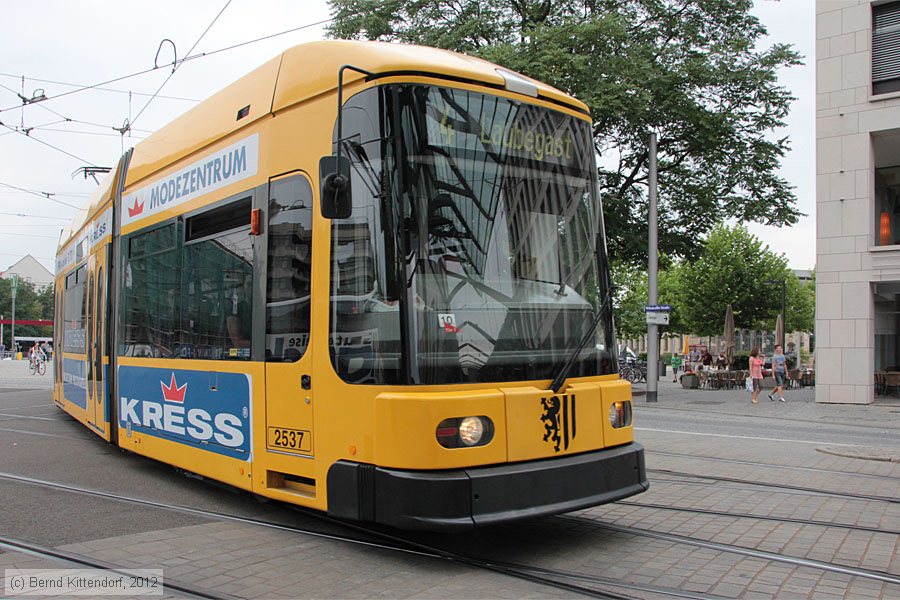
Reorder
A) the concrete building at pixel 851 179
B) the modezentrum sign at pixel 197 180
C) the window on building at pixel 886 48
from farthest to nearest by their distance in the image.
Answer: the concrete building at pixel 851 179 → the window on building at pixel 886 48 → the modezentrum sign at pixel 197 180

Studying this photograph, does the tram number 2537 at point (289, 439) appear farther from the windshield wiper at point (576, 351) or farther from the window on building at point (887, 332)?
the window on building at point (887, 332)

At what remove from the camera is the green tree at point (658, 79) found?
21359 mm

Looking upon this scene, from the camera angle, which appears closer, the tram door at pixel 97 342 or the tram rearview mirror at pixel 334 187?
the tram rearview mirror at pixel 334 187

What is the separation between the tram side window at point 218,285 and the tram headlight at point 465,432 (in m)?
2.03

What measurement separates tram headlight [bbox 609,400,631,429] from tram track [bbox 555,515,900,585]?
0.81 metres

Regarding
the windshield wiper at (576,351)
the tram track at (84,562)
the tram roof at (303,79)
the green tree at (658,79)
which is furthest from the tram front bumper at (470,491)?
the green tree at (658,79)

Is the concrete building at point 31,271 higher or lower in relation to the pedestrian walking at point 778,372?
higher

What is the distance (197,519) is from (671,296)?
57828 mm

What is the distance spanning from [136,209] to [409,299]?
510 centimetres

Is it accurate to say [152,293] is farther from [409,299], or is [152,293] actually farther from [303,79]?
[409,299]

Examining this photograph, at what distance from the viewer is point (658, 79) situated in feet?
72.0

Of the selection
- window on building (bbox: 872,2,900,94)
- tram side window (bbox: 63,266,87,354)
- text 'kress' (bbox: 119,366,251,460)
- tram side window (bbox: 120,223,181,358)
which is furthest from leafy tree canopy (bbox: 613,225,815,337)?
text 'kress' (bbox: 119,366,251,460)

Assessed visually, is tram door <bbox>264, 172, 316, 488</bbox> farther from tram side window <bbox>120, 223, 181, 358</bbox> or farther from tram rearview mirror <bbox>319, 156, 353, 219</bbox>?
→ tram side window <bbox>120, 223, 181, 358</bbox>

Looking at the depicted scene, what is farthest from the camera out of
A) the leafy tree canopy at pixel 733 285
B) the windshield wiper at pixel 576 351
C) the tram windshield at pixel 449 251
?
the leafy tree canopy at pixel 733 285
